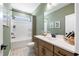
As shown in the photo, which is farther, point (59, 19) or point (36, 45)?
point (36, 45)

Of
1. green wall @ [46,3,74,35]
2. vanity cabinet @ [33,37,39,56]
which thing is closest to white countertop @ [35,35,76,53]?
vanity cabinet @ [33,37,39,56]

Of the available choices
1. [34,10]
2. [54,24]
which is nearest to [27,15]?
[34,10]

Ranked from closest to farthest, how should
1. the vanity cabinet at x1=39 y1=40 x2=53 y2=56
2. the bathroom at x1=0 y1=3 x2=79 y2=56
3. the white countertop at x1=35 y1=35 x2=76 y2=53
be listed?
the white countertop at x1=35 y1=35 x2=76 y2=53, the vanity cabinet at x1=39 y1=40 x2=53 y2=56, the bathroom at x1=0 y1=3 x2=79 y2=56

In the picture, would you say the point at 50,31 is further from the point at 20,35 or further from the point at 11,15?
the point at 11,15

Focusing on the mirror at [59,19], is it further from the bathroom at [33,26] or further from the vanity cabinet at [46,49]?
the vanity cabinet at [46,49]

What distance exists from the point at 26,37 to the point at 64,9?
0.96 meters

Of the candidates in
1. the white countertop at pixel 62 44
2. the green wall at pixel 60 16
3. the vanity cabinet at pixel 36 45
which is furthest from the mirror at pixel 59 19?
the vanity cabinet at pixel 36 45

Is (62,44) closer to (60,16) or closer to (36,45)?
(60,16)

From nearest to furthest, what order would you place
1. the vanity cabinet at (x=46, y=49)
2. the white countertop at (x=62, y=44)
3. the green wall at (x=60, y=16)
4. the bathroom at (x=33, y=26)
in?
the white countertop at (x=62, y=44) < the vanity cabinet at (x=46, y=49) < the green wall at (x=60, y=16) < the bathroom at (x=33, y=26)

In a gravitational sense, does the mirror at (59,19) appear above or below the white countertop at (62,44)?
above

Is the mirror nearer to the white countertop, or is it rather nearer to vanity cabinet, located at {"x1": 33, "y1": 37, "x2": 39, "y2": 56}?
the white countertop

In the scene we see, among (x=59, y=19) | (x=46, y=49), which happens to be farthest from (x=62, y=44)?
(x=59, y=19)

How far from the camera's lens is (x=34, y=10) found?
207cm

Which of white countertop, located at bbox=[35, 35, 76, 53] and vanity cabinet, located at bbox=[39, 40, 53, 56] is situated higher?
white countertop, located at bbox=[35, 35, 76, 53]
